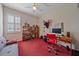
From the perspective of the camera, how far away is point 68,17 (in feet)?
6.16

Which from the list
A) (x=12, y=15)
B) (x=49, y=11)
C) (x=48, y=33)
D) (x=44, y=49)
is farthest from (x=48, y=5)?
(x=44, y=49)

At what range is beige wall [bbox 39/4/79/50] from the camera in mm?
1857

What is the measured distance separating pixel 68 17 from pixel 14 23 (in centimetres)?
89

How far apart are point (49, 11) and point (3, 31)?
2.70 ft

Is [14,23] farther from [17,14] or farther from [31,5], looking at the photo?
[31,5]

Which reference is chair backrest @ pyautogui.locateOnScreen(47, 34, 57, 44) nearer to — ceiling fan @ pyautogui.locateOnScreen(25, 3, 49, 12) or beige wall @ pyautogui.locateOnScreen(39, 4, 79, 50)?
beige wall @ pyautogui.locateOnScreen(39, 4, 79, 50)

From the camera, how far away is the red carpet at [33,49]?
→ 6.24 feet

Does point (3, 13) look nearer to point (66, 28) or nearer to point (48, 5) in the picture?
point (48, 5)

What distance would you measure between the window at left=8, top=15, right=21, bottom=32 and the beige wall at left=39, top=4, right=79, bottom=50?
0.37 meters

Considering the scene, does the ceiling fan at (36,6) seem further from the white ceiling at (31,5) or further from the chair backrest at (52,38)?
the chair backrest at (52,38)

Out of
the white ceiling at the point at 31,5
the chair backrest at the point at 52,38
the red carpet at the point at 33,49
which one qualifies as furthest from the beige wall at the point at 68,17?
the red carpet at the point at 33,49

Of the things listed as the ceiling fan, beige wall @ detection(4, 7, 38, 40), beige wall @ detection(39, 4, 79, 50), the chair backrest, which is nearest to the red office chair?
the chair backrest

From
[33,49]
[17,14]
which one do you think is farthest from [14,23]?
[33,49]

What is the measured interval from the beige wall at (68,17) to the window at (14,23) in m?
0.37
